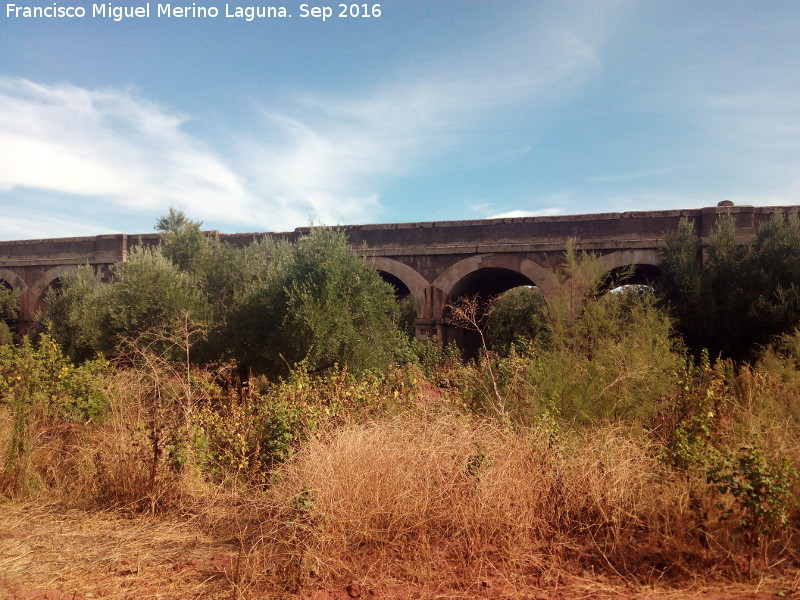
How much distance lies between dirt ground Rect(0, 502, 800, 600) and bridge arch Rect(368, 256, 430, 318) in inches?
478

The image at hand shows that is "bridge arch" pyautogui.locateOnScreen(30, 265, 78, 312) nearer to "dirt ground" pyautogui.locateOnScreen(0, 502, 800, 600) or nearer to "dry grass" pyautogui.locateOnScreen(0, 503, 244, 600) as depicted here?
"dry grass" pyautogui.locateOnScreen(0, 503, 244, 600)

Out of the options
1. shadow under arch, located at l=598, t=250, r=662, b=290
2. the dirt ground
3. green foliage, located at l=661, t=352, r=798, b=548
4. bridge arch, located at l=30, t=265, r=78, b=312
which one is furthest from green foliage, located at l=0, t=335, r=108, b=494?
bridge arch, located at l=30, t=265, r=78, b=312

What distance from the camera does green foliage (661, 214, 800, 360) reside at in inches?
471

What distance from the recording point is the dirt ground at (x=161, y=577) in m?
3.29

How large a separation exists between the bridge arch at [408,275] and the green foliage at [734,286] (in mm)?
5946

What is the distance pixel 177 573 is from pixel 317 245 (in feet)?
24.9

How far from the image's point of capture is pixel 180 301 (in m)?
11.9

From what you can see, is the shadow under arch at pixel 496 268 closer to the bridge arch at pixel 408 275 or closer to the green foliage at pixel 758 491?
the bridge arch at pixel 408 275

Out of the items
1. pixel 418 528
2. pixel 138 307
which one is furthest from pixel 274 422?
pixel 138 307

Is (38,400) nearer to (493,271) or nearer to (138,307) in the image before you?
(138,307)

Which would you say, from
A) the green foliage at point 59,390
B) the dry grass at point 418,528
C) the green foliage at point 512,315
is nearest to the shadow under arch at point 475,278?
the green foliage at point 512,315

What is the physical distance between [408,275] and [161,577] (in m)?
13.0

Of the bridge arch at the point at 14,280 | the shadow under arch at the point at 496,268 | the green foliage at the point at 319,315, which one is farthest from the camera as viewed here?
the bridge arch at the point at 14,280

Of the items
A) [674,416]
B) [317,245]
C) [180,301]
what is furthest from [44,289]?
[674,416]
